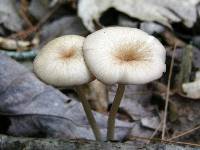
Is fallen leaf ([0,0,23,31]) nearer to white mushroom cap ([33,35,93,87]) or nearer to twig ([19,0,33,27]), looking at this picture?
twig ([19,0,33,27])

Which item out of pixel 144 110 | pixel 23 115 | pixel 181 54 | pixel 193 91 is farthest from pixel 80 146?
pixel 181 54

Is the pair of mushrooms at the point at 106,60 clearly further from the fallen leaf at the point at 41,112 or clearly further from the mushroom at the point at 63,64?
the fallen leaf at the point at 41,112

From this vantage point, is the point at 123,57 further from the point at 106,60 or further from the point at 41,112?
the point at 41,112

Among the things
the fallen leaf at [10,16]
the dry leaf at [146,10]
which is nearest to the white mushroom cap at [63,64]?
the dry leaf at [146,10]

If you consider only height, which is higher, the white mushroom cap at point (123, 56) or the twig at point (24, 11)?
the white mushroom cap at point (123, 56)

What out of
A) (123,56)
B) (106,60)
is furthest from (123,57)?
(106,60)

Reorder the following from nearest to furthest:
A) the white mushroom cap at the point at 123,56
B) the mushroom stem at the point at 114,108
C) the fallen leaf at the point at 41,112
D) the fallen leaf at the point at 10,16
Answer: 1. the white mushroom cap at the point at 123,56
2. the mushroom stem at the point at 114,108
3. the fallen leaf at the point at 41,112
4. the fallen leaf at the point at 10,16
